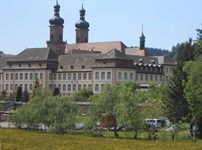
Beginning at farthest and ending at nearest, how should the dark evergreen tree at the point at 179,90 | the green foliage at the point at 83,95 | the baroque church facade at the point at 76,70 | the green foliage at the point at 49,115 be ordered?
the baroque church facade at the point at 76,70
the green foliage at the point at 83,95
the dark evergreen tree at the point at 179,90
the green foliage at the point at 49,115

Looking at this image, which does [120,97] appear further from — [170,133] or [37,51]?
[37,51]

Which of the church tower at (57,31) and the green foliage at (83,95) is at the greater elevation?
the church tower at (57,31)

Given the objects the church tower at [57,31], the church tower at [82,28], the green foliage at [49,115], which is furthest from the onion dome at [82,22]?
the green foliage at [49,115]

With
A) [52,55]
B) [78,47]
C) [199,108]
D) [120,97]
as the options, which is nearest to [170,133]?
[199,108]

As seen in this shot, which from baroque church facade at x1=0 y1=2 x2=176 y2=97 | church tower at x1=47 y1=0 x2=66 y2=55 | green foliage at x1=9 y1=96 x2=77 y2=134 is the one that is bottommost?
green foliage at x1=9 y1=96 x2=77 y2=134

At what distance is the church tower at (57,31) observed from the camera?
14200cm

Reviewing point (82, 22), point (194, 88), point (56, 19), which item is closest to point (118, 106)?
point (194, 88)

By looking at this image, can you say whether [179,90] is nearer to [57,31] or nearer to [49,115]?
[49,115]

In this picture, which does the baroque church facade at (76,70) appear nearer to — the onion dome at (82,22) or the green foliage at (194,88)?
the onion dome at (82,22)

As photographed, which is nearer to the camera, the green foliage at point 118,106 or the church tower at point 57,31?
the green foliage at point 118,106

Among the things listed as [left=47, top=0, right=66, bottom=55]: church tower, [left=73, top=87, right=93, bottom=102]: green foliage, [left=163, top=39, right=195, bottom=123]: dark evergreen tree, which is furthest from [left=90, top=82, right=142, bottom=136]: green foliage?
[left=47, top=0, right=66, bottom=55]: church tower

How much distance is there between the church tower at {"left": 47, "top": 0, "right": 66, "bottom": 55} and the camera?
142 meters

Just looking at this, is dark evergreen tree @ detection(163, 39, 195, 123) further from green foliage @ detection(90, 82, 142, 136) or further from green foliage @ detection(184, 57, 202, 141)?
green foliage @ detection(90, 82, 142, 136)

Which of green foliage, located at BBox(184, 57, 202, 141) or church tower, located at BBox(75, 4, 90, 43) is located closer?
green foliage, located at BBox(184, 57, 202, 141)
